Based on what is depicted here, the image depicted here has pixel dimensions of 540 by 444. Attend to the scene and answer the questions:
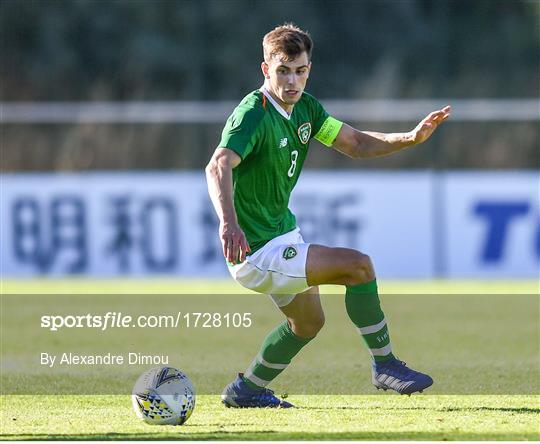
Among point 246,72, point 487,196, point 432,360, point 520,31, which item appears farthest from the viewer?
point 520,31

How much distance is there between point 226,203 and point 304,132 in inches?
41.4

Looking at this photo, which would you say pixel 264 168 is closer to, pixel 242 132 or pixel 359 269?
pixel 242 132

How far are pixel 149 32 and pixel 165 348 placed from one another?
18.7 metres

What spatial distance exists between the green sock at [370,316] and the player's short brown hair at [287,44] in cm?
142

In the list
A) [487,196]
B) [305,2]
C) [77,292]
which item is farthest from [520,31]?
[77,292]

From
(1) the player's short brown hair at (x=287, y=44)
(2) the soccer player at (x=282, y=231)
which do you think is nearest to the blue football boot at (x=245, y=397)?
(2) the soccer player at (x=282, y=231)

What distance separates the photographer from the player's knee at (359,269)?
720cm

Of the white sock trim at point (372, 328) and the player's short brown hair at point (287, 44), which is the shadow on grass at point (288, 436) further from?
the player's short brown hair at point (287, 44)

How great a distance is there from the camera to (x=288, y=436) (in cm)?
644

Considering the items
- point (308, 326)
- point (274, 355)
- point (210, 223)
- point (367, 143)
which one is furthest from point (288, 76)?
point (210, 223)

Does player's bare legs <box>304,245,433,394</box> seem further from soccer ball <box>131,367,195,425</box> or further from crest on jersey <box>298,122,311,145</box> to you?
soccer ball <box>131,367,195,425</box>

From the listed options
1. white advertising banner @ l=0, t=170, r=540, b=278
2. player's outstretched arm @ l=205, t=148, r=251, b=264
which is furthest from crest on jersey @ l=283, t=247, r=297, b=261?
white advertising banner @ l=0, t=170, r=540, b=278

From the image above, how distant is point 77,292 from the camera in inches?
622

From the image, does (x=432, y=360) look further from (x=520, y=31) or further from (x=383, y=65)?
(x=520, y=31)
